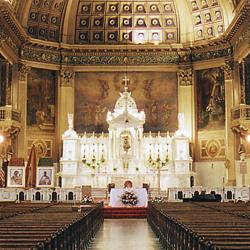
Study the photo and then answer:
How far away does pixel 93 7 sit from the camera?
Result: 40188 millimetres

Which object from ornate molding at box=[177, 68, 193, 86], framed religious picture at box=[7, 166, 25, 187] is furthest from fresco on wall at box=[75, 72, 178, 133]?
framed religious picture at box=[7, 166, 25, 187]

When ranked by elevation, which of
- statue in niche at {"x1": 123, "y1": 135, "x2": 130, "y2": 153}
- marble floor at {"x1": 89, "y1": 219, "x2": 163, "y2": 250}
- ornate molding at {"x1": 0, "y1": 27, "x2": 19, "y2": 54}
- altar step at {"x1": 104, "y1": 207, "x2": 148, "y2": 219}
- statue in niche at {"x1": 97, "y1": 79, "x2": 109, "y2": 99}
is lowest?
marble floor at {"x1": 89, "y1": 219, "x2": 163, "y2": 250}

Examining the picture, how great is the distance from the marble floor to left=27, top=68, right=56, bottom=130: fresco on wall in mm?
17498

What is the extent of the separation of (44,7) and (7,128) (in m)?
9.35

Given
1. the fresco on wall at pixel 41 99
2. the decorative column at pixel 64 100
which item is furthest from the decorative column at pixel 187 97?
the fresco on wall at pixel 41 99

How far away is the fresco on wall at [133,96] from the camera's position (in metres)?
38.9

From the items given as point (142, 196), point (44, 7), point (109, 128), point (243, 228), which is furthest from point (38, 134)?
point (243, 228)

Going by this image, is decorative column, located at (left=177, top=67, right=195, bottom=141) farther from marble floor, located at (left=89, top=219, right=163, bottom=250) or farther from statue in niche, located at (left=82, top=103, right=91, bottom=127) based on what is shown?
marble floor, located at (left=89, top=219, right=163, bottom=250)

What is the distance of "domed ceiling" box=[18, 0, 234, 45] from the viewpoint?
3884cm

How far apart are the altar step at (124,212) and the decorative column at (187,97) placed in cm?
1163

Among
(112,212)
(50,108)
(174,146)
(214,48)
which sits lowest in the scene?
(112,212)

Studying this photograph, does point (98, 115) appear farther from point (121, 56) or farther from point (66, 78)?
point (121, 56)

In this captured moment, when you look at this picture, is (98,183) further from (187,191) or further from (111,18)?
(111,18)

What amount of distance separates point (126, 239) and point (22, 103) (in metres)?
21.9
